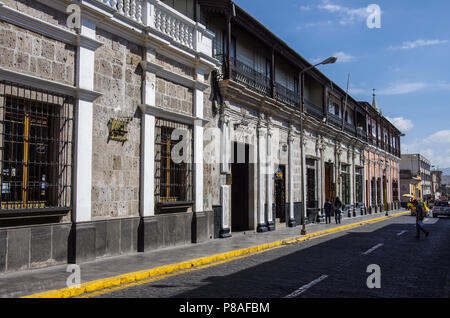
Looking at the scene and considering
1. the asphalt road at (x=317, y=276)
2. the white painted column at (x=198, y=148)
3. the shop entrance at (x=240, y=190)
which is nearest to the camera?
the asphalt road at (x=317, y=276)

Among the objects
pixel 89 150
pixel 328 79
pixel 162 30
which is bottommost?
pixel 89 150

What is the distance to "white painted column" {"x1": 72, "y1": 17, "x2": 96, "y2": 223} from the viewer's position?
955cm

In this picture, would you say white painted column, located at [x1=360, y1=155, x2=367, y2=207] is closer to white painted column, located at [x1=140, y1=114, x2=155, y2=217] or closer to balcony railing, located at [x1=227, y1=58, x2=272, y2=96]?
balcony railing, located at [x1=227, y1=58, x2=272, y2=96]

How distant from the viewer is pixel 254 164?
18.4 meters

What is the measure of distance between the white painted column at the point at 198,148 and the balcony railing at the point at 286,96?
23.2 feet

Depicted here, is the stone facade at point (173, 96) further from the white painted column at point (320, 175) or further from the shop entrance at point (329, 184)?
the shop entrance at point (329, 184)

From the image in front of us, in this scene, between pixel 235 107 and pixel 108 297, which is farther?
pixel 235 107

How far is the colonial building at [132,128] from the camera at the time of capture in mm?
8625

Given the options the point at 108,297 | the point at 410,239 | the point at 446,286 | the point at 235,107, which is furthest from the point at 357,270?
the point at 235,107

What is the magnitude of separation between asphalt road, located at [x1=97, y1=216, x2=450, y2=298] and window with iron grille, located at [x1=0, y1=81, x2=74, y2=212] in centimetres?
322

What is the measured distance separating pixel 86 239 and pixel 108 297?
3.16 metres

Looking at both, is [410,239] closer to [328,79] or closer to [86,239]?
[86,239]

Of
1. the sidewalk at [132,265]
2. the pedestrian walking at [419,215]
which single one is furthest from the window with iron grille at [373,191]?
the sidewalk at [132,265]

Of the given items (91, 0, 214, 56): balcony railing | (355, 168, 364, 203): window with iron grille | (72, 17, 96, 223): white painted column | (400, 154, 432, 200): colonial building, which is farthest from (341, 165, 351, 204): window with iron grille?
(400, 154, 432, 200): colonial building
